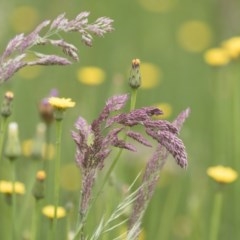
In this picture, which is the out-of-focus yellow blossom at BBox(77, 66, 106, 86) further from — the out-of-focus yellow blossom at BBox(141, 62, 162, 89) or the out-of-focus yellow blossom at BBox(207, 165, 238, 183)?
the out-of-focus yellow blossom at BBox(207, 165, 238, 183)

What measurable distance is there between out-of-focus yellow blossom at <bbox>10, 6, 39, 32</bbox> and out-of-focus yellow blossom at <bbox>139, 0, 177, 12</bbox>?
786 mm

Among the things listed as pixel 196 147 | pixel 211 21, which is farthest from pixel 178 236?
pixel 211 21

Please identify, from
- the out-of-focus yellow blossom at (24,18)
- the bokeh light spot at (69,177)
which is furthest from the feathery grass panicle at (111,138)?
the out-of-focus yellow blossom at (24,18)

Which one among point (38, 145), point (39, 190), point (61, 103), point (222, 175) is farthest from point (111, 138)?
point (222, 175)

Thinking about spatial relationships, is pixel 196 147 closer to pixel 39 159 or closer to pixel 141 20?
Answer: pixel 39 159

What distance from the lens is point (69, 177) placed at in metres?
3.47

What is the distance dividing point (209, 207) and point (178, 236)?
23cm

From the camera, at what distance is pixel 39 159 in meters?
2.35

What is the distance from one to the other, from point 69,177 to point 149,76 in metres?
1.19

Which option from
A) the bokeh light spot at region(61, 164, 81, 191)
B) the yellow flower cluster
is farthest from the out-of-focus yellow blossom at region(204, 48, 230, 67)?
the bokeh light spot at region(61, 164, 81, 191)

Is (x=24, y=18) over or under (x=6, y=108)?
over

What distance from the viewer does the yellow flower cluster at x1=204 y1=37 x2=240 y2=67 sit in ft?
10.3

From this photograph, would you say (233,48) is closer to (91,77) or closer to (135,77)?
(91,77)

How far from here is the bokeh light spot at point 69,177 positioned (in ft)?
11.0
